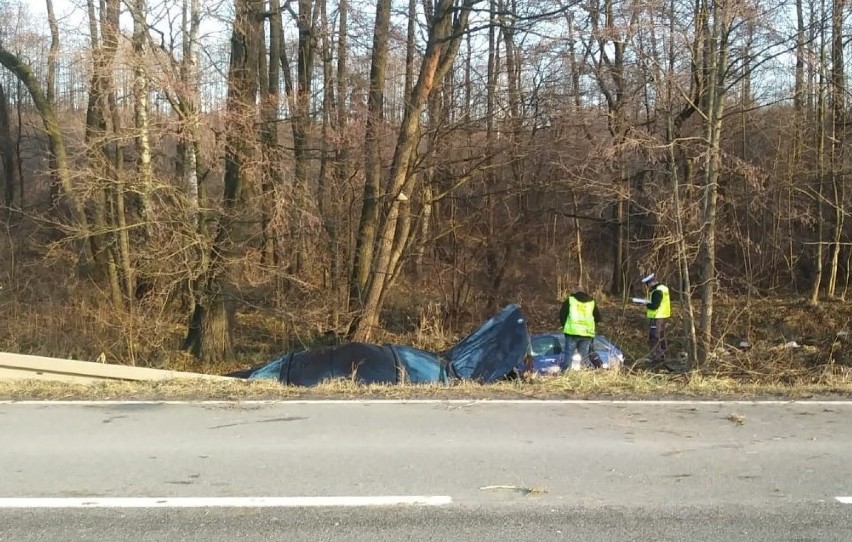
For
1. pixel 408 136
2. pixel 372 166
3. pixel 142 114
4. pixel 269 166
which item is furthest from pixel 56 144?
pixel 408 136

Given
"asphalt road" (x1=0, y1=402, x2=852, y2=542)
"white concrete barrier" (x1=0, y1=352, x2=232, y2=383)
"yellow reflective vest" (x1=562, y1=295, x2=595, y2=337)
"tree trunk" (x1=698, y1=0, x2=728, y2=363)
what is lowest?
"asphalt road" (x1=0, y1=402, x2=852, y2=542)

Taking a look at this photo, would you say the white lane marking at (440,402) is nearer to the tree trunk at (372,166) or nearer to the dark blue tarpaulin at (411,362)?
the dark blue tarpaulin at (411,362)

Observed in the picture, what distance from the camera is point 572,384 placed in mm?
8172

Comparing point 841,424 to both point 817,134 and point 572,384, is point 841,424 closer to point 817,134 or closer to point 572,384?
point 572,384

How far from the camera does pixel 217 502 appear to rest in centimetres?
443

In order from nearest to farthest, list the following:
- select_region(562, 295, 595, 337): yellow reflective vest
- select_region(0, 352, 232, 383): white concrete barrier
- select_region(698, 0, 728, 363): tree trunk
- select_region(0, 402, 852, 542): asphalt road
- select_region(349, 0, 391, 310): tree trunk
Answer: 1. select_region(0, 402, 852, 542): asphalt road
2. select_region(0, 352, 232, 383): white concrete barrier
3. select_region(698, 0, 728, 363): tree trunk
4. select_region(562, 295, 595, 337): yellow reflective vest
5. select_region(349, 0, 391, 310): tree trunk

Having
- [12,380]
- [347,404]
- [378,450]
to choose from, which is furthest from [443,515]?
[12,380]

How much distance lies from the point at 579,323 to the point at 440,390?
4634mm

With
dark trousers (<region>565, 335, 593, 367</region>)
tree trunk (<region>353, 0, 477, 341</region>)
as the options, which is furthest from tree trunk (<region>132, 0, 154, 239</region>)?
dark trousers (<region>565, 335, 593, 367</region>)

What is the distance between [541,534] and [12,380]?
7.08 metres

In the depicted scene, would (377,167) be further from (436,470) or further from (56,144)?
(436,470)

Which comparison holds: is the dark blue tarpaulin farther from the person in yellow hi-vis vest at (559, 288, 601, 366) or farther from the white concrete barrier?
the white concrete barrier

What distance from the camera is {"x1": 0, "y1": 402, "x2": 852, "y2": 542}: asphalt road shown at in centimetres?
405

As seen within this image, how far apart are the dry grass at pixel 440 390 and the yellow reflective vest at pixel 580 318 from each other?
10.9ft
